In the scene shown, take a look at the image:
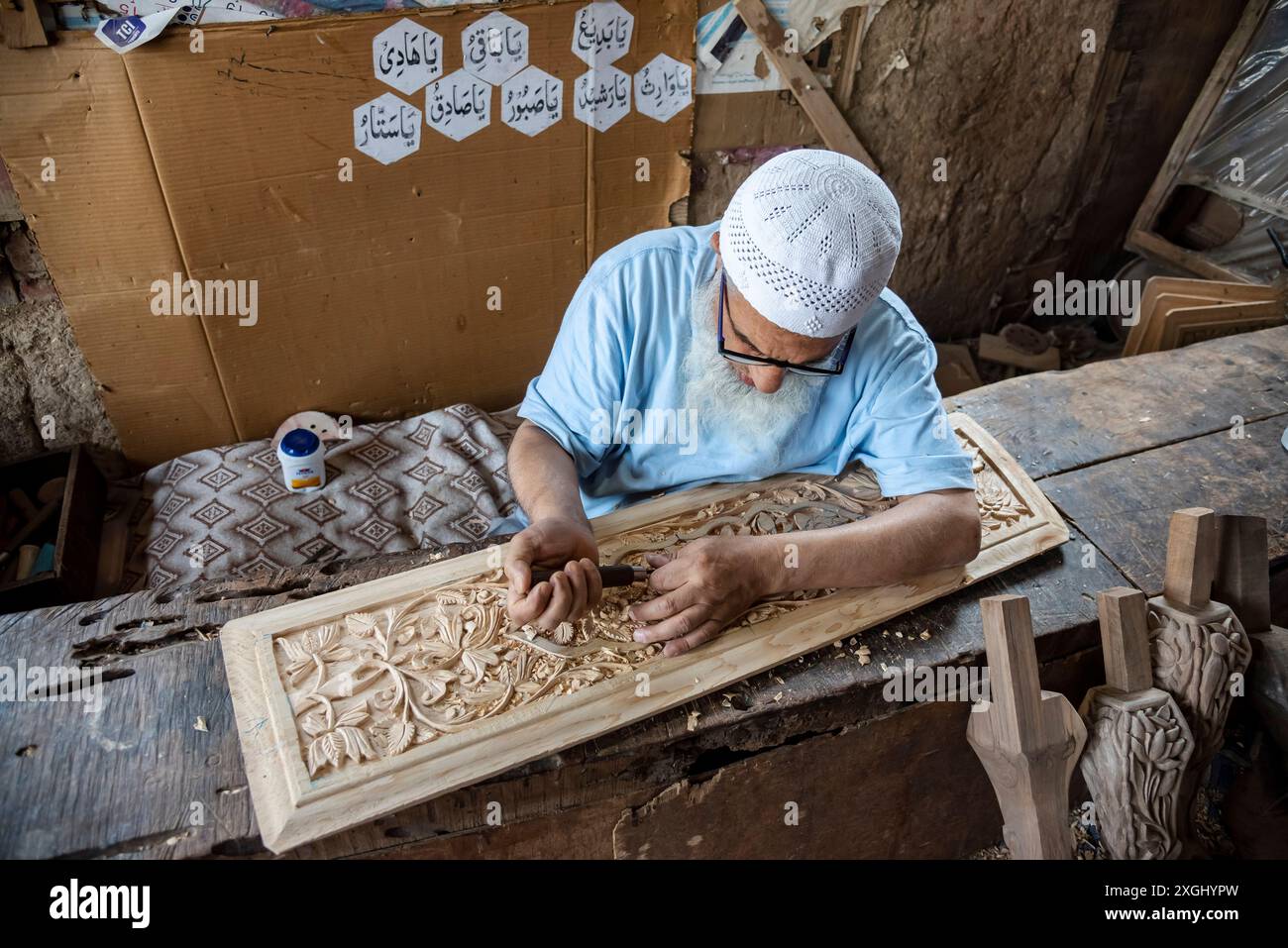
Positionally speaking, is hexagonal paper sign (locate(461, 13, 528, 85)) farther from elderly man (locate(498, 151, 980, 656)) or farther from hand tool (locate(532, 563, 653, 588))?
hand tool (locate(532, 563, 653, 588))

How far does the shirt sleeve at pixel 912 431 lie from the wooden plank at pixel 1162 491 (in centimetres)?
56

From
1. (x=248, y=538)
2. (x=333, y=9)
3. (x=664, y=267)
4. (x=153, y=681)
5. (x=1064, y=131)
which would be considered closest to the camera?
(x=153, y=681)

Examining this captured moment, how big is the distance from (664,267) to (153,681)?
1.46 metres

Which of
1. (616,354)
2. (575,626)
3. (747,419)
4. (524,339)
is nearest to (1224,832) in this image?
(747,419)

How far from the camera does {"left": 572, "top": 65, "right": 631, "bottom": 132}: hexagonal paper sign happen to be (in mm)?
3365

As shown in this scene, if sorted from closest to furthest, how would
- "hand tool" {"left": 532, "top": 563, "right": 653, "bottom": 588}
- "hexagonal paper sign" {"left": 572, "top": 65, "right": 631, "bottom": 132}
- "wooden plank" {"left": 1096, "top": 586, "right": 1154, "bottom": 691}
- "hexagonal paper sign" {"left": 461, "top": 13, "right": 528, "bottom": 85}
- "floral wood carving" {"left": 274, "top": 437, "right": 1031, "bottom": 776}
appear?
"floral wood carving" {"left": 274, "top": 437, "right": 1031, "bottom": 776}
"hand tool" {"left": 532, "top": 563, "right": 653, "bottom": 588}
"wooden plank" {"left": 1096, "top": 586, "right": 1154, "bottom": 691}
"hexagonal paper sign" {"left": 461, "top": 13, "right": 528, "bottom": 85}
"hexagonal paper sign" {"left": 572, "top": 65, "right": 631, "bottom": 132}

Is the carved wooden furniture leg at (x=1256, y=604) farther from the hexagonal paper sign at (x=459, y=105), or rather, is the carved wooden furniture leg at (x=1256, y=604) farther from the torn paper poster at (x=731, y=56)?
the hexagonal paper sign at (x=459, y=105)

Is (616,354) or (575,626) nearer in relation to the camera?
(575,626)

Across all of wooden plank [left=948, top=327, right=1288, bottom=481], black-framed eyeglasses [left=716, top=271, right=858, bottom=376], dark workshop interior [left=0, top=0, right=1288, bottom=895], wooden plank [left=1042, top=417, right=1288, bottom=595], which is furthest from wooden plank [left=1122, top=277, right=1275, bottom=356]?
black-framed eyeglasses [left=716, top=271, right=858, bottom=376]

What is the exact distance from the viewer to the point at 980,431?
255 cm

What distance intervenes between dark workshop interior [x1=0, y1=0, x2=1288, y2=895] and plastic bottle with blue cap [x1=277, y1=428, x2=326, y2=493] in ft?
0.08

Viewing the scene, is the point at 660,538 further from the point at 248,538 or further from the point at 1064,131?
the point at 1064,131

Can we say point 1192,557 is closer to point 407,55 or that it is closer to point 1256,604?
point 1256,604

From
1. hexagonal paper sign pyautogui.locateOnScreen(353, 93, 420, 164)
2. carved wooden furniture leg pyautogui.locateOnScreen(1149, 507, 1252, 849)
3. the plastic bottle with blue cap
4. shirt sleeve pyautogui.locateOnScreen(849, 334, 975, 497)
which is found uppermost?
hexagonal paper sign pyautogui.locateOnScreen(353, 93, 420, 164)
